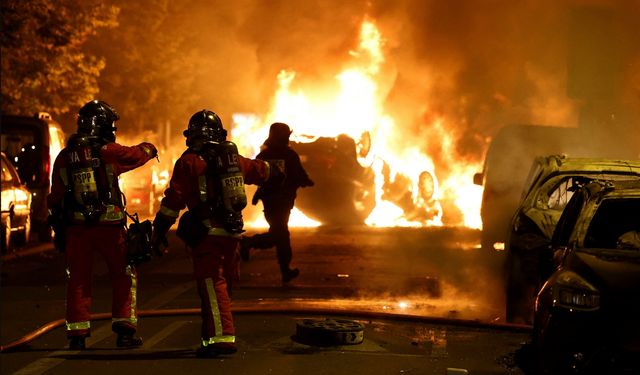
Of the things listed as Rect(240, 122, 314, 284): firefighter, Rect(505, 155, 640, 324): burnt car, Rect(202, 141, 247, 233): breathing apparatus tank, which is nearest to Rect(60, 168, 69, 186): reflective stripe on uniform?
Rect(202, 141, 247, 233): breathing apparatus tank

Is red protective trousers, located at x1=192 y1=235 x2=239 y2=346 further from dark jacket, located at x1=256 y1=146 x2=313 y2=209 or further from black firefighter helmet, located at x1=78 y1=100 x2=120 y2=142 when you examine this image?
dark jacket, located at x1=256 y1=146 x2=313 y2=209

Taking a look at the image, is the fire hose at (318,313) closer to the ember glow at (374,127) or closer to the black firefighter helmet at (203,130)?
the black firefighter helmet at (203,130)

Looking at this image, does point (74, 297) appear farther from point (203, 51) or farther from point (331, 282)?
point (203, 51)

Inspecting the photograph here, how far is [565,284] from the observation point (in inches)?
249

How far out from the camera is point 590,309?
6051mm

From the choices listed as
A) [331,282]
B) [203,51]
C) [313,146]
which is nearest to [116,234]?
[331,282]

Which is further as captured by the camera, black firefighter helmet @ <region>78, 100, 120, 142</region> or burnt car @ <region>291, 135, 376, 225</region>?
burnt car @ <region>291, 135, 376, 225</region>

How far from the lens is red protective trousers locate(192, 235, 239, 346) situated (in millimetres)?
7559

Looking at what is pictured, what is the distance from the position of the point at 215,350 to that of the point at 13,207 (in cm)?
990

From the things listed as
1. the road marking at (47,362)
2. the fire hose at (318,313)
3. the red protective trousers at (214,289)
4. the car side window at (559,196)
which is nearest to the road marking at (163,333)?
the fire hose at (318,313)

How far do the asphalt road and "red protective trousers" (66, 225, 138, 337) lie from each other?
0.22 m

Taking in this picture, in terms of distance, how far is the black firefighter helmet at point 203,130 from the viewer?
779 centimetres

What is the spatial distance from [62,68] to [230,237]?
20.5 meters

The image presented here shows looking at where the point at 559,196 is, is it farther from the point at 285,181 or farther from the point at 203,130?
the point at 203,130
